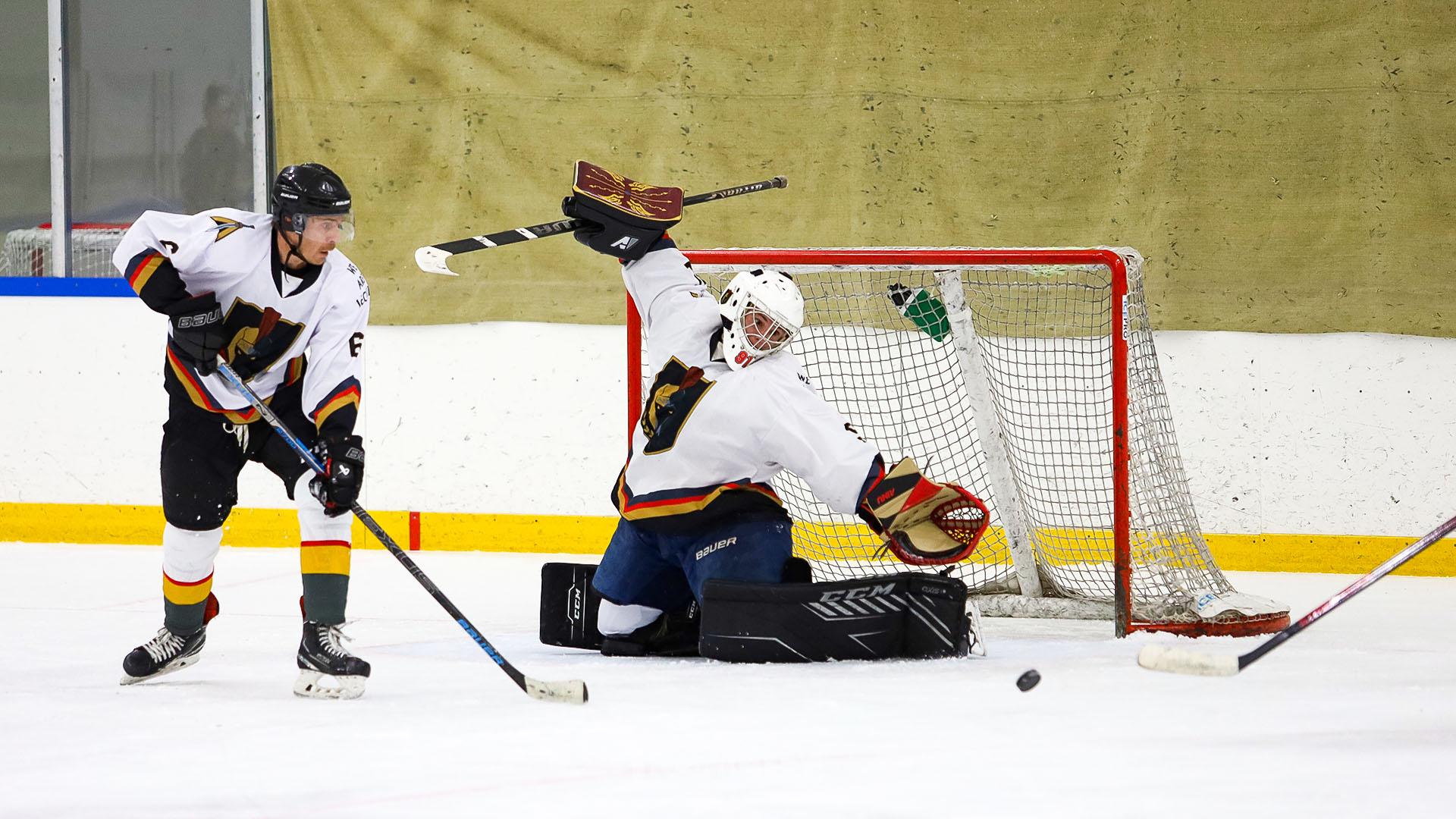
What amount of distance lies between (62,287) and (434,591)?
11.1 ft

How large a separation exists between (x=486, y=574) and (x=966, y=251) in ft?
6.51

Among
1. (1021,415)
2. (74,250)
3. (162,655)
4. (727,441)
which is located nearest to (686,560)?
(727,441)

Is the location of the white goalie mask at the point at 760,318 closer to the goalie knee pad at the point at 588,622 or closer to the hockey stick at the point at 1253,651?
the goalie knee pad at the point at 588,622

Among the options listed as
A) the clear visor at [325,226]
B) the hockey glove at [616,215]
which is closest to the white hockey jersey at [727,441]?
the hockey glove at [616,215]

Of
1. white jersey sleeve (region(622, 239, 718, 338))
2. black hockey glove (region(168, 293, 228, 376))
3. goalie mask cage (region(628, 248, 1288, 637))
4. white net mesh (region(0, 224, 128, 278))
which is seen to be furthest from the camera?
white net mesh (region(0, 224, 128, 278))

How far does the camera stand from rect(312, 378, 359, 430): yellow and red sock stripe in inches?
111

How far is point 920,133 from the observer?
505cm

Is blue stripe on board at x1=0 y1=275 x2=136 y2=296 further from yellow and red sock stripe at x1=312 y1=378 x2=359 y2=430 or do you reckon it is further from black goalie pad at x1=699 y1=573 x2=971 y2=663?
black goalie pad at x1=699 y1=573 x2=971 y2=663

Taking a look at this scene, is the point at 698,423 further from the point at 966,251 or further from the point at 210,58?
the point at 210,58

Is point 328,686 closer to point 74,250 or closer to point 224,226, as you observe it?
point 224,226

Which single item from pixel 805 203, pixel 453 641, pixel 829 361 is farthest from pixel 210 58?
pixel 453 641

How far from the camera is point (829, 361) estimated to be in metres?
4.53

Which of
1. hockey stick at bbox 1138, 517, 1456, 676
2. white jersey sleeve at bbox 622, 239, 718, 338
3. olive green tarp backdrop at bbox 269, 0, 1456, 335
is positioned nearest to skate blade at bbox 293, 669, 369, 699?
white jersey sleeve at bbox 622, 239, 718, 338

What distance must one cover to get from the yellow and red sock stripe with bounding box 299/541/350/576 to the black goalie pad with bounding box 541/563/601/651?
655 millimetres
